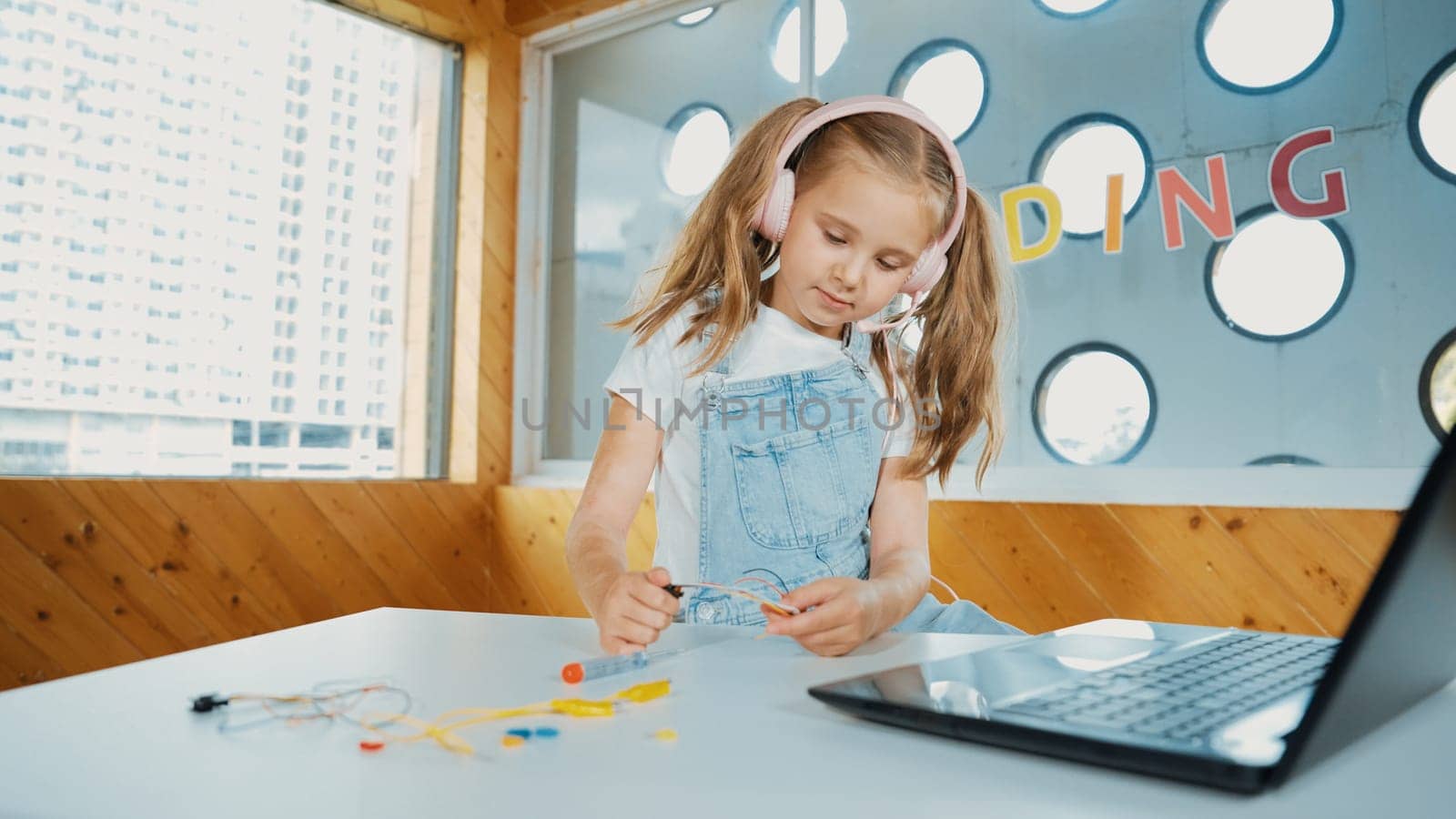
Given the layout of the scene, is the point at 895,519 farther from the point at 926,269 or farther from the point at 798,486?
the point at 926,269

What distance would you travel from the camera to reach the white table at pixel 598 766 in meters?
0.39

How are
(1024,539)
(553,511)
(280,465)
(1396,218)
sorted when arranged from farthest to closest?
(553,511)
(280,465)
(1024,539)
(1396,218)

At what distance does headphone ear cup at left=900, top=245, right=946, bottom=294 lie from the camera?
121 cm

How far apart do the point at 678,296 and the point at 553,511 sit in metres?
1.92

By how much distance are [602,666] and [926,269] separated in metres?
0.72

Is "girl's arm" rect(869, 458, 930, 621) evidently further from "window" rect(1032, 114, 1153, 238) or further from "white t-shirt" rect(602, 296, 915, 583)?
"window" rect(1032, 114, 1153, 238)

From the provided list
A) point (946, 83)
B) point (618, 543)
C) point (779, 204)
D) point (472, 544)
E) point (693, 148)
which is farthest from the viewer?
point (472, 544)

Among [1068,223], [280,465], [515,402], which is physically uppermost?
[1068,223]

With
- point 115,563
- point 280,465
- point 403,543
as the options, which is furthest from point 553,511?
point 115,563

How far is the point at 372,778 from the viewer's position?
1.38 ft

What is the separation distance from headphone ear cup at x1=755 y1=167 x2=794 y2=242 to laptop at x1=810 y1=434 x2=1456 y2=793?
0.68 m

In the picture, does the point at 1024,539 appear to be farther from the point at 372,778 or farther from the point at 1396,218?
the point at 372,778

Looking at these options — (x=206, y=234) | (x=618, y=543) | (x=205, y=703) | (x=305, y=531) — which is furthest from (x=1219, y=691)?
(x=206, y=234)

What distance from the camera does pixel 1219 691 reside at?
19.9 inches
